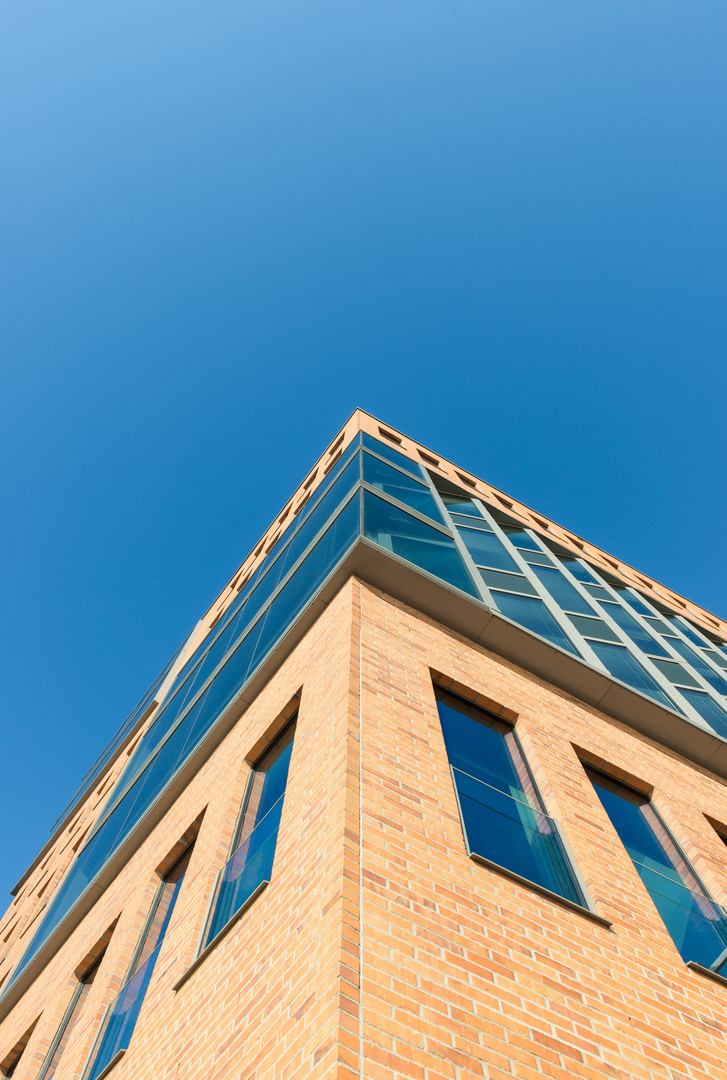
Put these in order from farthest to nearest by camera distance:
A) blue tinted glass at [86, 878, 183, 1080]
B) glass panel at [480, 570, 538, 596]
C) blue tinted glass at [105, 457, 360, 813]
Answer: blue tinted glass at [105, 457, 360, 813]
glass panel at [480, 570, 538, 596]
blue tinted glass at [86, 878, 183, 1080]

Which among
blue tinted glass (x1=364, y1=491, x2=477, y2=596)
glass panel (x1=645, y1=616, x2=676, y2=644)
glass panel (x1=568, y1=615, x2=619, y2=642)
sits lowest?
blue tinted glass (x1=364, y1=491, x2=477, y2=596)

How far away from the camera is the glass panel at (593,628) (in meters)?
11.5

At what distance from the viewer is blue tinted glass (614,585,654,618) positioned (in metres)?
16.7

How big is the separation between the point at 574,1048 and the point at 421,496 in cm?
926

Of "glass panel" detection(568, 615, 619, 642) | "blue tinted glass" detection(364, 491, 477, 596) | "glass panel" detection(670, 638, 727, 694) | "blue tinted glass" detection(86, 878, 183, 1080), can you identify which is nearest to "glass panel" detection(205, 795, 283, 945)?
"blue tinted glass" detection(86, 878, 183, 1080)

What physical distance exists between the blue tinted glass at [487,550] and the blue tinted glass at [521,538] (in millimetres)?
1337

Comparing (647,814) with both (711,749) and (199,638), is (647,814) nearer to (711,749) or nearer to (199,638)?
(711,749)

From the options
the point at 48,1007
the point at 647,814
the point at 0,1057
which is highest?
the point at 647,814

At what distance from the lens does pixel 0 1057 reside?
9.76 meters

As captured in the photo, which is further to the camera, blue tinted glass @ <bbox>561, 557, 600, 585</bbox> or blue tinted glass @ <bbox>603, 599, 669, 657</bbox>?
blue tinted glass @ <bbox>561, 557, 600, 585</bbox>

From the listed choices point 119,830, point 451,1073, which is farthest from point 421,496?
point 451,1073

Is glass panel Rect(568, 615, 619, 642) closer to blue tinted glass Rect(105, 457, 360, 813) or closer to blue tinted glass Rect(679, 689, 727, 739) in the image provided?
blue tinted glass Rect(679, 689, 727, 739)

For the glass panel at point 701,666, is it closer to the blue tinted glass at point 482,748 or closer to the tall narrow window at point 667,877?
the tall narrow window at point 667,877

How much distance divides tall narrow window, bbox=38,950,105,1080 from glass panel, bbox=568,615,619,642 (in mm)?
7698
